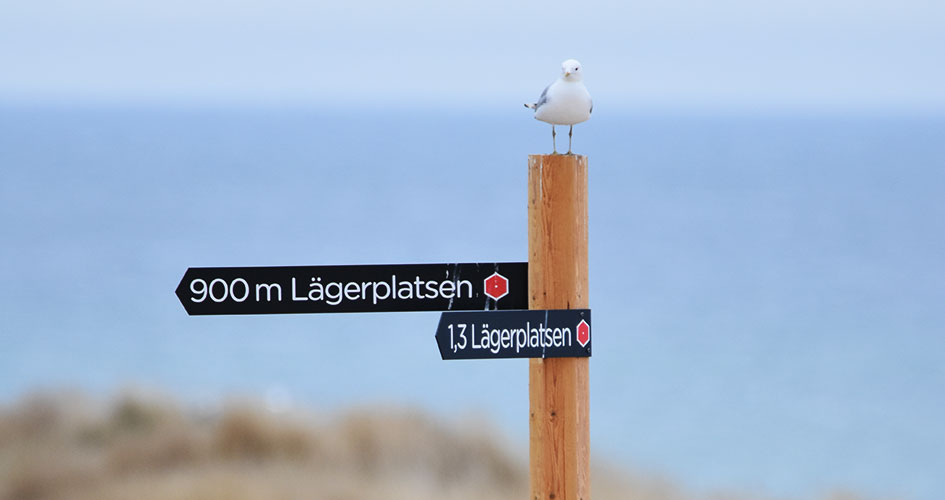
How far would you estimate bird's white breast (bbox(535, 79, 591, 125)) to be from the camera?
11.5 ft

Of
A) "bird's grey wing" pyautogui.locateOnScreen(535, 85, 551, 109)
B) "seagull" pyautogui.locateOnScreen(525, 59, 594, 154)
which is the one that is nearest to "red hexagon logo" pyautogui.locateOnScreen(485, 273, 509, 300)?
"seagull" pyautogui.locateOnScreen(525, 59, 594, 154)

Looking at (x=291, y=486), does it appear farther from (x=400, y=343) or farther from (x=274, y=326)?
(x=274, y=326)

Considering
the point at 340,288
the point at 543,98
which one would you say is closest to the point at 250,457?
the point at 340,288

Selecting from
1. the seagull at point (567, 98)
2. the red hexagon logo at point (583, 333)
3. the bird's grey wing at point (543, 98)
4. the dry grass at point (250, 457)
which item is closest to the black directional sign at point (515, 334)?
the red hexagon logo at point (583, 333)

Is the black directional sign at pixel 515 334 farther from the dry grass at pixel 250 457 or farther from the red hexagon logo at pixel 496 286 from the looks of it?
the dry grass at pixel 250 457

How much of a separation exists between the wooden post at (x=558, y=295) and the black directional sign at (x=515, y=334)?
1.8 inches

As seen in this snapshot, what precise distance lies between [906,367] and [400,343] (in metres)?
9.16

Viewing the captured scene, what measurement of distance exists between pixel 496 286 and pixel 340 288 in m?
0.45

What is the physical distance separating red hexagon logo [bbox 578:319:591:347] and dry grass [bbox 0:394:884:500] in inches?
93.7

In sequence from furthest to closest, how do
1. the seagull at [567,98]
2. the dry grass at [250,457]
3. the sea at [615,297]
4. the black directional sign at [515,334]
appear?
the sea at [615,297] < the dry grass at [250,457] < the seagull at [567,98] < the black directional sign at [515,334]

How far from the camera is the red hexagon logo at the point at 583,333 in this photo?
343 cm

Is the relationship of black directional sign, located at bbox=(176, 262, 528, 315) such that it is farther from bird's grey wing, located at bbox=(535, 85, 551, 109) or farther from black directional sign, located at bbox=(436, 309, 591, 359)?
bird's grey wing, located at bbox=(535, 85, 551, 109)

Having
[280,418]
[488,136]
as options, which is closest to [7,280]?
[280,418]

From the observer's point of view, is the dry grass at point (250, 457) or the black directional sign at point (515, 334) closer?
the black directional sign at point (515, 334)
